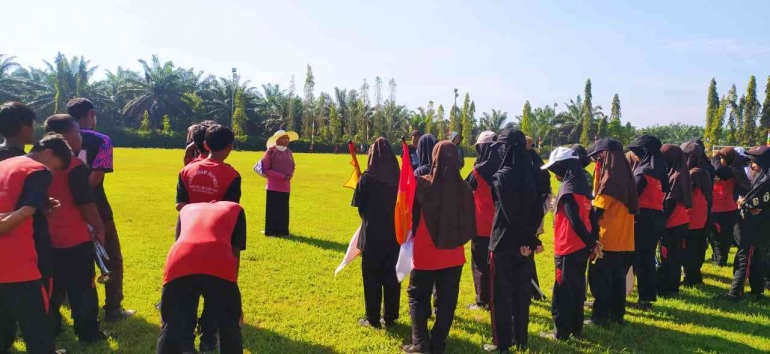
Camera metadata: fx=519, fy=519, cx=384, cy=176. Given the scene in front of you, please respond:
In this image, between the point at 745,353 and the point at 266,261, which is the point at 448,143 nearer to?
the point at 745,353

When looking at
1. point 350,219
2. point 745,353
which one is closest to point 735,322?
point 745,353

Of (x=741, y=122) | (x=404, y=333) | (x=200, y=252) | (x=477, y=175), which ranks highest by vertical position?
(x=741, y=122)

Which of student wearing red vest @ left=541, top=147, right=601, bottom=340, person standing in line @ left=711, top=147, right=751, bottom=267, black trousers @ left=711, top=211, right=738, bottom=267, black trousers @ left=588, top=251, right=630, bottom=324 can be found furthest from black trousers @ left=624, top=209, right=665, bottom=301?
black trousers @ left=711, top=211, right=738, bottom=267

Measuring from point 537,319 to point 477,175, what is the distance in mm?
1736

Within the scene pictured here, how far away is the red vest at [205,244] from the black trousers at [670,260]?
582 centimetres

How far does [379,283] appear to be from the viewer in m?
5.28

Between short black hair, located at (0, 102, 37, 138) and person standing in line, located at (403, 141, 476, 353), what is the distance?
3.08m

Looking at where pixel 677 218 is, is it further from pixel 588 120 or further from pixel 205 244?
pixel 588 120

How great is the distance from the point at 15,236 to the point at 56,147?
2.31 feet

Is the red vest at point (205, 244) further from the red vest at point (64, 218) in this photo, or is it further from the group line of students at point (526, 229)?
the group line of students at point (526, 229)

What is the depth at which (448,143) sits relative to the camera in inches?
175

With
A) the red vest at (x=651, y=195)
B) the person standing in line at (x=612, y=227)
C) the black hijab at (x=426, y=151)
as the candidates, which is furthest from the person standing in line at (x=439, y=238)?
the red vest at (x=651, y=195)

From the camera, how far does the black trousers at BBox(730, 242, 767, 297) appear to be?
6652 mm

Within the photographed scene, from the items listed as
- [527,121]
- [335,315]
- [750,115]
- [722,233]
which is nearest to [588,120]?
[527,121]
